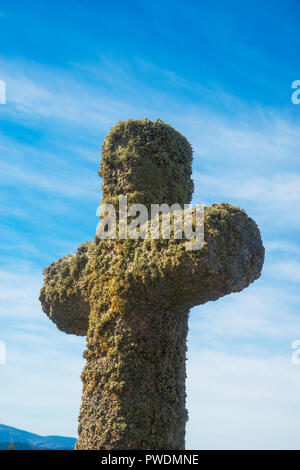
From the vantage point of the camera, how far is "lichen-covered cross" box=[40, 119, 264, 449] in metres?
9.81

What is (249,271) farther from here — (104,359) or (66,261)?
(66,261)

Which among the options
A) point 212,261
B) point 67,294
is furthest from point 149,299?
A: point 67,294

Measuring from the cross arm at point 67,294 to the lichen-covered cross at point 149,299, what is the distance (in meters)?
0.74

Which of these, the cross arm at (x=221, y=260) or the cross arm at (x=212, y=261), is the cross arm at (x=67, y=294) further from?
the cross arm at (x=221, y=260)

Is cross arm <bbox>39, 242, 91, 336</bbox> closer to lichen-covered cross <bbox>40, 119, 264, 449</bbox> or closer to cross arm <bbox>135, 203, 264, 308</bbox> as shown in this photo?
lichen-covered cross <bbox>40, 119, 264, 449</bbox>

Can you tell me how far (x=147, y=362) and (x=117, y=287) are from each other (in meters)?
1.52

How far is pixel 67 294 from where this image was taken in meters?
12.4

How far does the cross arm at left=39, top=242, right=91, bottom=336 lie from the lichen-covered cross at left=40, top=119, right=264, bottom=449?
0.74 meters

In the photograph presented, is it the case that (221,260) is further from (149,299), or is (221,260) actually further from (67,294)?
(67,294)

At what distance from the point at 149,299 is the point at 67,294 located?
2.74 metres

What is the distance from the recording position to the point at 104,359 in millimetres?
10508

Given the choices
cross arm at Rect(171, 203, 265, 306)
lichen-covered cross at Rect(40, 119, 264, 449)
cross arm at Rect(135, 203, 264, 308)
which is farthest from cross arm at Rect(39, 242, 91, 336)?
Result: cross arm at Rect(171, 203, 265, 306)

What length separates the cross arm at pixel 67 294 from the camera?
40.5 ft
